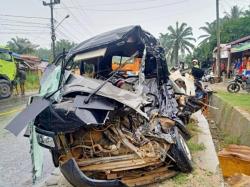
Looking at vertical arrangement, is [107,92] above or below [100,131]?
above

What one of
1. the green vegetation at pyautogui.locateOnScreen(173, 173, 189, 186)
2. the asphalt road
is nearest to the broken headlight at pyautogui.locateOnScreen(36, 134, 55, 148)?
the asphalt road

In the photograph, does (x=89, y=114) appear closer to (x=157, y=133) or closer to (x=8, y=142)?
(x=157, y=133)

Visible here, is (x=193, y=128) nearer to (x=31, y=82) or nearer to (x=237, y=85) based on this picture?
(x=237, y=85)

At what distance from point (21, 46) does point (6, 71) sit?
77.2ft

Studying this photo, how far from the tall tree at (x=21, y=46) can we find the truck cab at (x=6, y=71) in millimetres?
22407

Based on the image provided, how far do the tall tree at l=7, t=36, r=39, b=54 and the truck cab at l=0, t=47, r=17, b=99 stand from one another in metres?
22.4

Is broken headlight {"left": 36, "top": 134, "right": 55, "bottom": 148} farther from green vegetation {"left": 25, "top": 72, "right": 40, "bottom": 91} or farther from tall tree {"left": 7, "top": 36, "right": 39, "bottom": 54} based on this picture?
tall tree {"left": 7, "top": 36, "right": 39, "bottom": 54}

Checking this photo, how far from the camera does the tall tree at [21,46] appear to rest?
4197cm

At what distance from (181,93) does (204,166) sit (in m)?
2.10

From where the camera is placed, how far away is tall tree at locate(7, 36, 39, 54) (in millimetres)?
41969

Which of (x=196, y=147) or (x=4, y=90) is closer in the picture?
(x=196, y=147)

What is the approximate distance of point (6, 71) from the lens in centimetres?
1975

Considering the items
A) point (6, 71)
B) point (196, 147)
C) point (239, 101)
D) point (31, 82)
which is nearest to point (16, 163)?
point (196, 147)

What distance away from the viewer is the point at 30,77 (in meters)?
29.6
